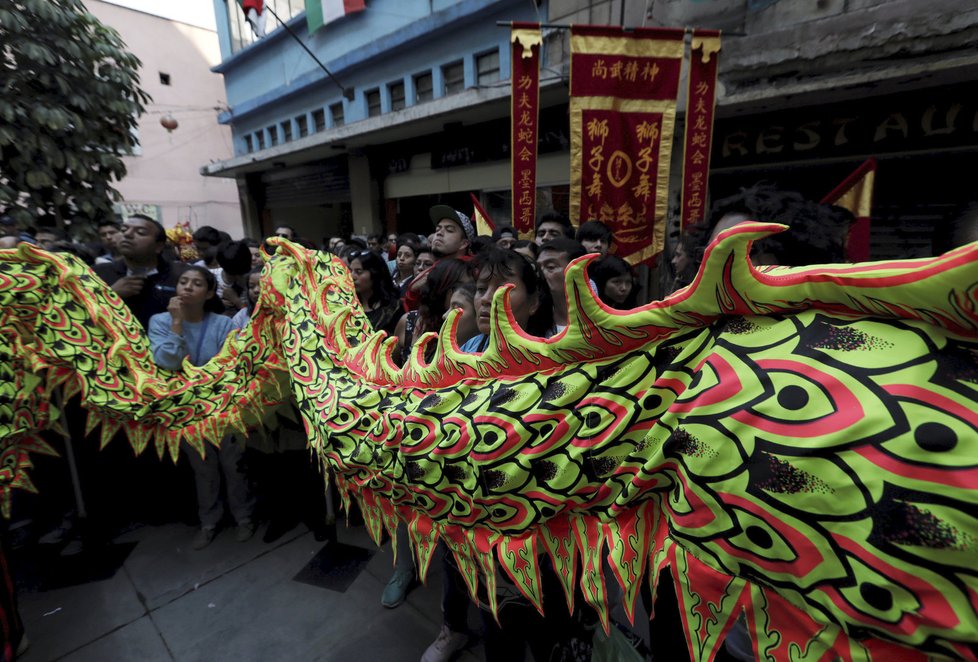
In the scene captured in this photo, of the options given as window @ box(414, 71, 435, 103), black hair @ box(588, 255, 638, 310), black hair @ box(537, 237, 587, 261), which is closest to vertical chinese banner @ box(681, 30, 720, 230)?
black hair @ box(588, 255, 638, 310)

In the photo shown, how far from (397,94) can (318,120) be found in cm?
258

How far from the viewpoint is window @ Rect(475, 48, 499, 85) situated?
6534mm

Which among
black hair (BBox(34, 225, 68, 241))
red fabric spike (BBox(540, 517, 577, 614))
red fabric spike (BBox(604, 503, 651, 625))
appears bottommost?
red fabric spike (BBox(540, 517, 577, 614))

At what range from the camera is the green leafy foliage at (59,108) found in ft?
15.8

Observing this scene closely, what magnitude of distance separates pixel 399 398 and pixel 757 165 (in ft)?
16.2

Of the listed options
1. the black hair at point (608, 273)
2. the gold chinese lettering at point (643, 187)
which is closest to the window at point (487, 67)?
the gold chinese lettering at point (643, 187)

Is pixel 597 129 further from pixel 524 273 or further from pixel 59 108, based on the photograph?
pixel 59 108

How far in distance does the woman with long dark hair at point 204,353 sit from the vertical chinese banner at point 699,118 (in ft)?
12.2

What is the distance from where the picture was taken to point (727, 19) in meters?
4.18

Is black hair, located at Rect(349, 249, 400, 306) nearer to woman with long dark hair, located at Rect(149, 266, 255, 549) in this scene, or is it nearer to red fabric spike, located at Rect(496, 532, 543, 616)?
woman with long dark hair, located at Rect(149, 266, 255, 549)

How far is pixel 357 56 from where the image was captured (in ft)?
26.8

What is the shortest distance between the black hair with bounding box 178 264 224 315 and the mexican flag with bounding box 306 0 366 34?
7712mm

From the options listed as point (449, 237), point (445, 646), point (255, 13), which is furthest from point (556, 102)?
point (255, 13)

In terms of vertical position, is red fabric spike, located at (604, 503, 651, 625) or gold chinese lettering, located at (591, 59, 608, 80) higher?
gold chinese lettering, located at (591, 59, 608, 80)
